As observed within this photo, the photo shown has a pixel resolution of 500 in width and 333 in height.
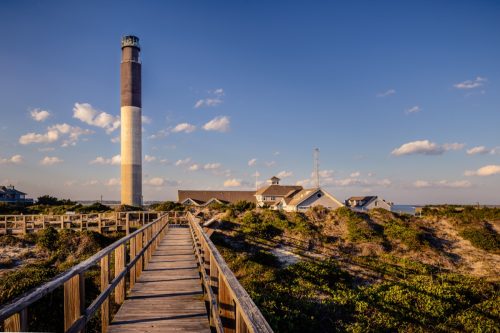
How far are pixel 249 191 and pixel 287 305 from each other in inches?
2197

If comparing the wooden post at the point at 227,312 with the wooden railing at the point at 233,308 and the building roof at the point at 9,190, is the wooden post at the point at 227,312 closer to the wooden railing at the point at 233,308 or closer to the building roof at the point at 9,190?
the wooden railing at the point at 233,308

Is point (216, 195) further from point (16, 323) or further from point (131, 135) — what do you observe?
point (16, 323)

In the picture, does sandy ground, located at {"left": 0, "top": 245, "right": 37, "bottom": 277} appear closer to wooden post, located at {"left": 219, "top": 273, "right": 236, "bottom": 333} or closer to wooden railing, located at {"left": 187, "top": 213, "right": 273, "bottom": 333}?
wooden railing, located at {"left": 187, "top": 213, "right": 273, "bottom": 333}

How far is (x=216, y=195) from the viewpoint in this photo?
65562 mm

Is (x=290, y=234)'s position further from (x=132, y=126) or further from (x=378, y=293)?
(x=132, y=126)

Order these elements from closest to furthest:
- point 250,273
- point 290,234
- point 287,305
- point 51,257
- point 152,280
Result: point 152,280 → point 287,305 → point 250,273 → point 51,257 → point 290,234

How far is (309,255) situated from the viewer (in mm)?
21562


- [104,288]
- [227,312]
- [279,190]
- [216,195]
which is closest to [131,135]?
[216,195]

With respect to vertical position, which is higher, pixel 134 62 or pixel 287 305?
pixel 134 62

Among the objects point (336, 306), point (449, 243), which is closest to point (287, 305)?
point (336, 306)

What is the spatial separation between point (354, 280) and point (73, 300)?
56.4 ft

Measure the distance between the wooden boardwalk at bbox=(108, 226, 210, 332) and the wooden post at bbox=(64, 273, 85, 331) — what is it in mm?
1430

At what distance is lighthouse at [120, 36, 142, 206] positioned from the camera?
2036 inches

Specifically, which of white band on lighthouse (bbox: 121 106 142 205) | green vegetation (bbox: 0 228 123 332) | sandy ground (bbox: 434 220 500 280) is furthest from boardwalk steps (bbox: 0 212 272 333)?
white band on lighthouse (bbox: 121 106 142 205)
